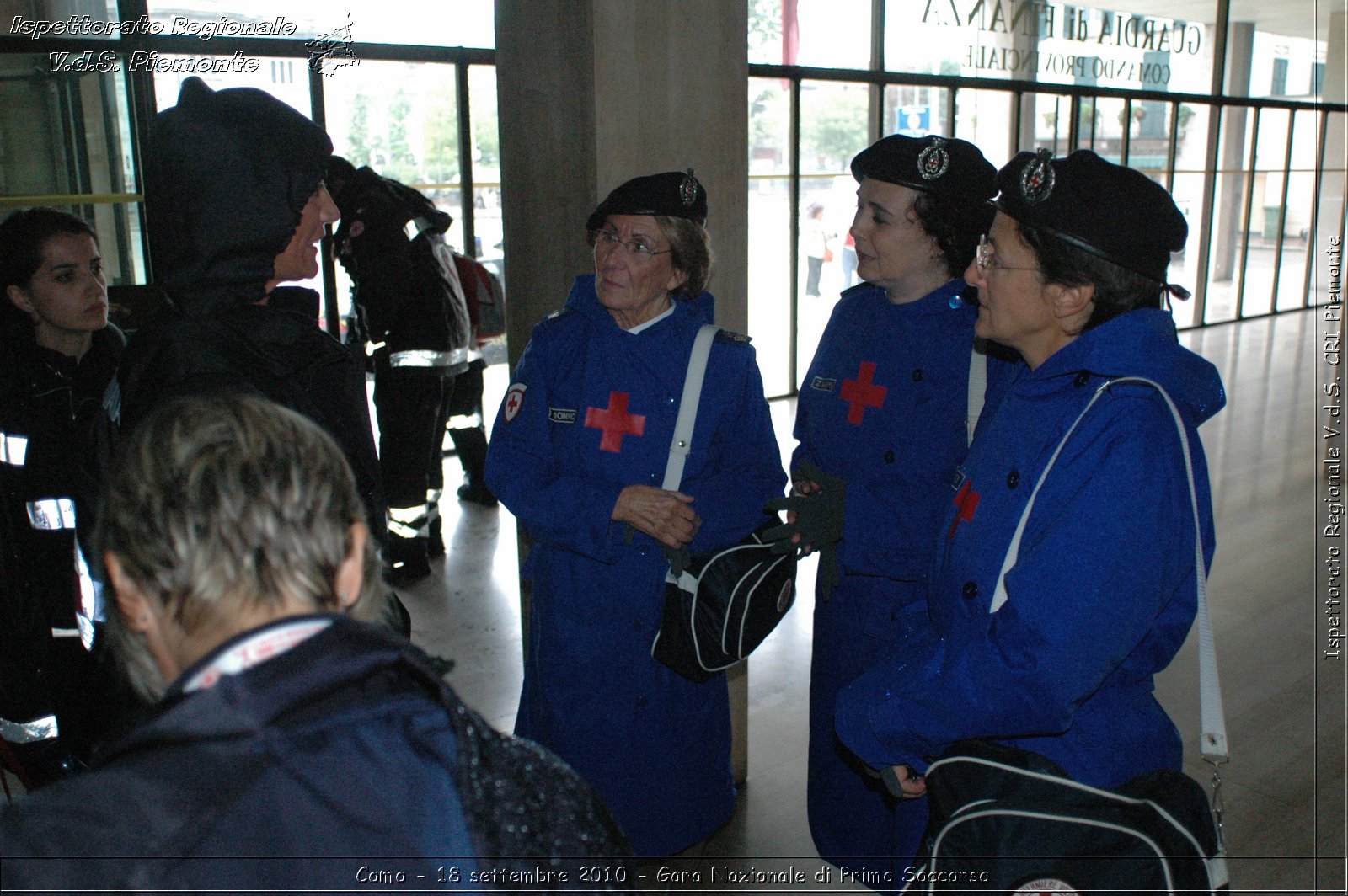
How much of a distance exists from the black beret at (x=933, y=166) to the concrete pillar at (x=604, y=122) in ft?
1.78

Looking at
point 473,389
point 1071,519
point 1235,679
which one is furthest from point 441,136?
point 1071,519

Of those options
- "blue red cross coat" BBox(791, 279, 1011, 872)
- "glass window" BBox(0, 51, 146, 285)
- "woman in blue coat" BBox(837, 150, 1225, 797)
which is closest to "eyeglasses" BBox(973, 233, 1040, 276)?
"woman in blue coat" BBox(837, 150, 1225, 797)

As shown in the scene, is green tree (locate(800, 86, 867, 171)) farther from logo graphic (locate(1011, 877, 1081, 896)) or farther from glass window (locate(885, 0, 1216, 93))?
logo graphic (locate(1011, 877, 1081, 896))

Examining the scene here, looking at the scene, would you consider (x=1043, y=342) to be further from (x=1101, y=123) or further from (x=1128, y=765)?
(x=1101, y=123)

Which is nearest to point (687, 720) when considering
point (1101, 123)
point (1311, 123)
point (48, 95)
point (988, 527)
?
point (988, 527)

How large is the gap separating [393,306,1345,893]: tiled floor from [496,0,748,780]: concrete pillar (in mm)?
442

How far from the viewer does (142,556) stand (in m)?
0.67

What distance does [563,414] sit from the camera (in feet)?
6.70

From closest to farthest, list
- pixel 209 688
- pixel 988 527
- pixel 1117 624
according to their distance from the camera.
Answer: pixel 209 688 → pixel 1117 624 → pixel 988 527

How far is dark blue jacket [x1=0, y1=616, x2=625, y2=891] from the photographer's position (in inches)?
22.7

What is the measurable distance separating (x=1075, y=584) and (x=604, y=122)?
5.10 feet

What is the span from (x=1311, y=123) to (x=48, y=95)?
13.6 metres

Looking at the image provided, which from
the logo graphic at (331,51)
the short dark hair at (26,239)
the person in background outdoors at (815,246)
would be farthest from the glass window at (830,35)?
the short dark hair at (26,239)

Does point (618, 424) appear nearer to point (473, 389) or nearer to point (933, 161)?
point (933, 161)
